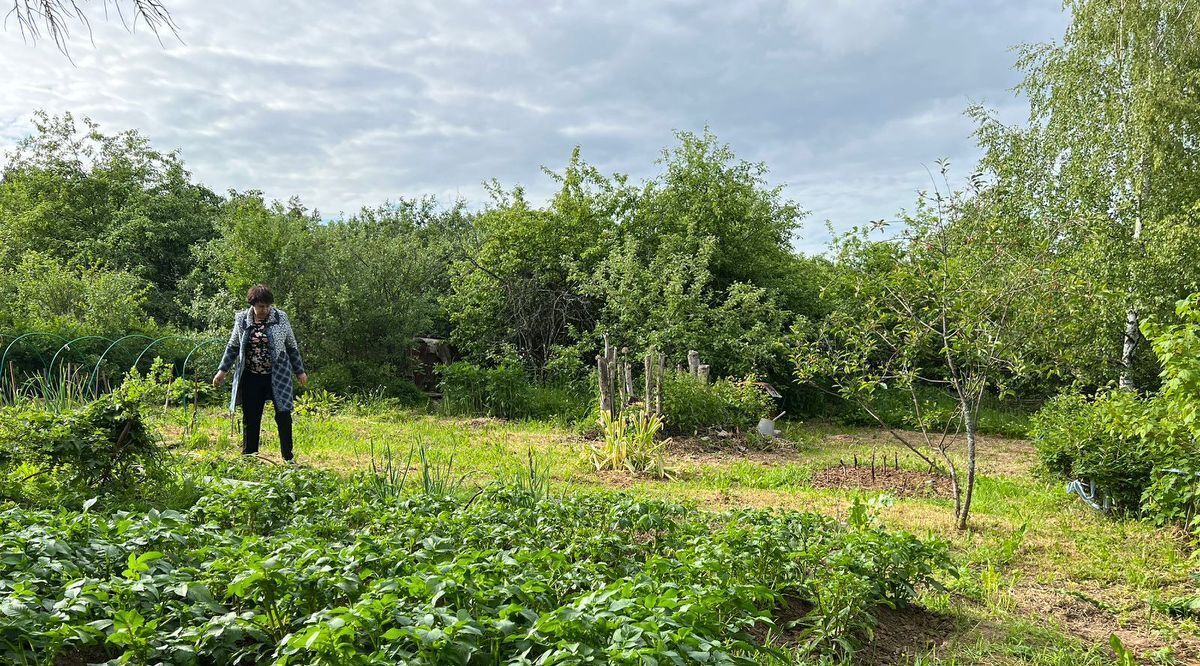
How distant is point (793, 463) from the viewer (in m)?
8.28

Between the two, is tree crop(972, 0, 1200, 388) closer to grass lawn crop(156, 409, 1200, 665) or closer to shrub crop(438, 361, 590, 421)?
grass lawn crop(156, 409, 1200, 665)

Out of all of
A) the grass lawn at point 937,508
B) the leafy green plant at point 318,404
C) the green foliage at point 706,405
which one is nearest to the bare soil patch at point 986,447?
the grass lawn at point 937,508

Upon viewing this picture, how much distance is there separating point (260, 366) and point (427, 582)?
4.64m

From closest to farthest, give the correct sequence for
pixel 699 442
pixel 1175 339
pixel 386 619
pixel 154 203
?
pixel 386 619 < pixel 1175 339 < pixel 699 442 < pixel 154 203

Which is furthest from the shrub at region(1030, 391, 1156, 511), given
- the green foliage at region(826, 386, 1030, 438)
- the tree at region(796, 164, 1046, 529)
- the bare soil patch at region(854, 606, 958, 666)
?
the green foliage at region(826, 386, 1030, 438)

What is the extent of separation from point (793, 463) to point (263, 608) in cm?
672

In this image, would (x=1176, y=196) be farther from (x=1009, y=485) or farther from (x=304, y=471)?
(x=304, y=471)

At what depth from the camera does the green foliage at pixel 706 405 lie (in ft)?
30.4

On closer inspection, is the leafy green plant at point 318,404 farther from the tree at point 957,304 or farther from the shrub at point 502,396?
the tree at point 957,304

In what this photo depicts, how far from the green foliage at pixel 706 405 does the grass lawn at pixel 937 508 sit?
1.28ft

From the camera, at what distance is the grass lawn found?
3279mm

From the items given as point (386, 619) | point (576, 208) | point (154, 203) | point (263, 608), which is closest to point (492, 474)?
point (263, 608)

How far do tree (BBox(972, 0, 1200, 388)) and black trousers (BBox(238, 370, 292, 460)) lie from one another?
926 centimetres

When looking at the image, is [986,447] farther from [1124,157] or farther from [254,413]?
[254,413]
